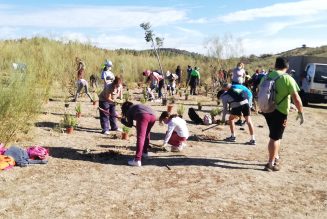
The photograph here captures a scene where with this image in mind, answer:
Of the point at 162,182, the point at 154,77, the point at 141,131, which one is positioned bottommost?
the point at 162,182

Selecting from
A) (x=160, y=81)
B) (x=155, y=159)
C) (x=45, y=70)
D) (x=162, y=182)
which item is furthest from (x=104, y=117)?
(x=160, y=81)

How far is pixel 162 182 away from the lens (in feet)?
22.7

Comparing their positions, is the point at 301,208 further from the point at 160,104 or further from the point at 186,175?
the point at 160,104

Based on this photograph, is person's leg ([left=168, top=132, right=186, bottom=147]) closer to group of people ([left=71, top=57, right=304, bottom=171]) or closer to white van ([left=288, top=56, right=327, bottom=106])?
group of people ([left=71, top=57, right=304, bottom=171])

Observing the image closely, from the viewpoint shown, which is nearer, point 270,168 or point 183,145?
point 270,168

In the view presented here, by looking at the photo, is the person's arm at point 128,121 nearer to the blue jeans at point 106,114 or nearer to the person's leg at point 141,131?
the person's leg at point 141,131

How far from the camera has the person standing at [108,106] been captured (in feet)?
32.2

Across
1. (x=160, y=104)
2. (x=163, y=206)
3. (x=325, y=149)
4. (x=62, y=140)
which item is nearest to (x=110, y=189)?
(x=163, y=206)

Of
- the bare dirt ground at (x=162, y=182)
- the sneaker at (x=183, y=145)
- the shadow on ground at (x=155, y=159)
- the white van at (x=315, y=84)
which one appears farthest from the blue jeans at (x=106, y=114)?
the white van at (x=315, y=84)

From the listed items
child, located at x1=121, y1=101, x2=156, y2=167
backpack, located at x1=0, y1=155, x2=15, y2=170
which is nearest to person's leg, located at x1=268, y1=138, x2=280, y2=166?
child, located at x1=121, y1=101, x2=156, y2=167

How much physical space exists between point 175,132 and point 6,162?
10.9ft

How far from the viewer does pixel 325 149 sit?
33.1 feet

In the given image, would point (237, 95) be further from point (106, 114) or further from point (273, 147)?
point (106, 114)

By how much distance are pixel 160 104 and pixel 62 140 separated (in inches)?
320
